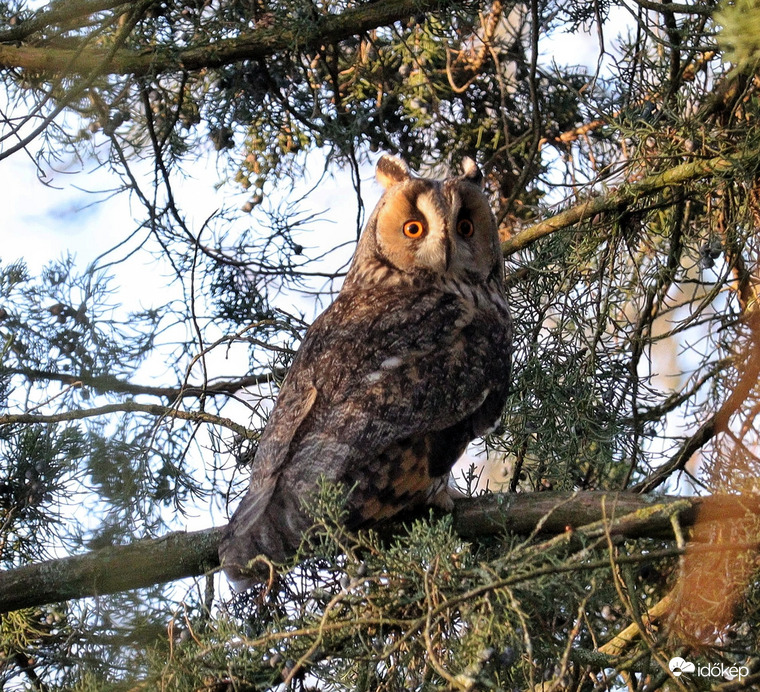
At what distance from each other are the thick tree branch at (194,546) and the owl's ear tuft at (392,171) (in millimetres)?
1327

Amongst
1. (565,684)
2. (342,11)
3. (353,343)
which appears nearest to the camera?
(565,684)

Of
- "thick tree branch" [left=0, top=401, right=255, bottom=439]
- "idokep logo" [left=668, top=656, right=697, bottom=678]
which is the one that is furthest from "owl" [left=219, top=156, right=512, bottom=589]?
"idokep logo" [left=668, top=656, right=697, bottom=678]

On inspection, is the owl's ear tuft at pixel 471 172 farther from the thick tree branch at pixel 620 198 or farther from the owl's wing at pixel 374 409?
the owl's wing at pixel 374 409

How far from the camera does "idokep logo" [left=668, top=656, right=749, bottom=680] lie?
2.02m

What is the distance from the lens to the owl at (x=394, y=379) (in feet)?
8.09

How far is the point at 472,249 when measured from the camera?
3.12 m

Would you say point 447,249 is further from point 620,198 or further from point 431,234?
point 620,198

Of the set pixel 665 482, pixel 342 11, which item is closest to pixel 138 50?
pixel 342 11

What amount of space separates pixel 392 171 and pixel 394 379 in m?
1.03

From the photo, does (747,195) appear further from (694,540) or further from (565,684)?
(565,684)

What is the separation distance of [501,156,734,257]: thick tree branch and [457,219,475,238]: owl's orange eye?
0.23m

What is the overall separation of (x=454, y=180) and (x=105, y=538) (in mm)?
1722

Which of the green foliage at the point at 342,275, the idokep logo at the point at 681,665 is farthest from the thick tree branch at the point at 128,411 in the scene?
the idokep logo at the point at 681,665

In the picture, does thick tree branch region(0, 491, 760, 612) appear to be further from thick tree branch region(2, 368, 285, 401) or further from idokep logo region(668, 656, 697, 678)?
thick tree branch region(2, 368, 285, 401)
